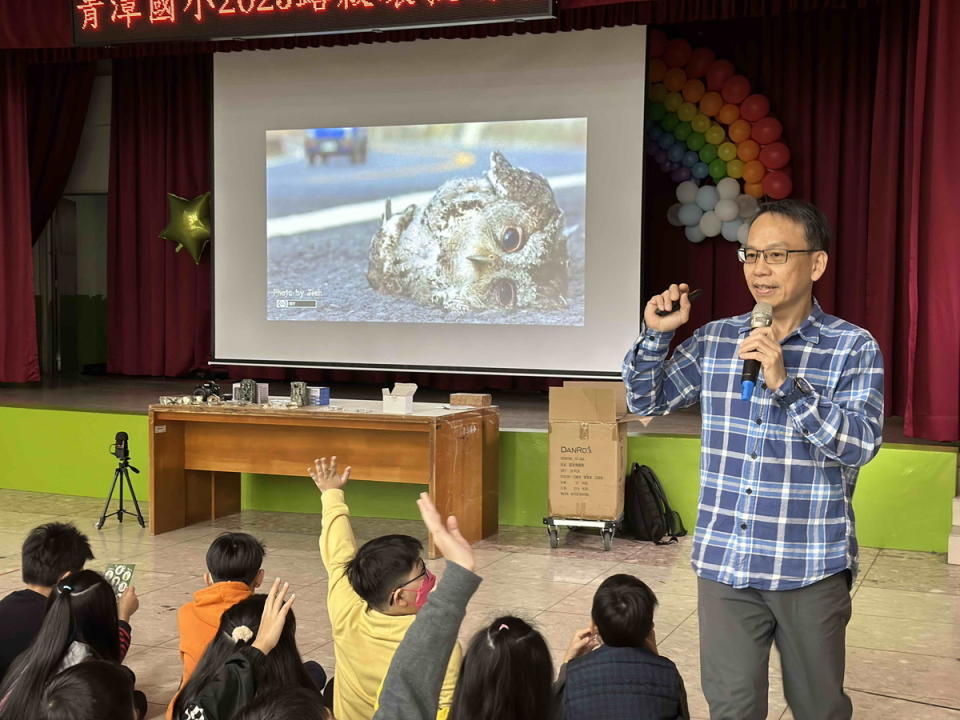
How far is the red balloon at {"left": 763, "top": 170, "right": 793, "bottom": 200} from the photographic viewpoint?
693cm

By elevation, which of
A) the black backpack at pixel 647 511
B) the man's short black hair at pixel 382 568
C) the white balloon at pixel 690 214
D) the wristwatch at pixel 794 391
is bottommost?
the black backpack at pixel 647 511

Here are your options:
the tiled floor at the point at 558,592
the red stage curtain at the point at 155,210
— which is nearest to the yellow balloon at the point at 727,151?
the tiled floor at the point at 558,592

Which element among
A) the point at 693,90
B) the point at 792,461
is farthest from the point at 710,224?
the point at 792,461

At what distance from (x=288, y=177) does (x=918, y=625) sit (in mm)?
4915

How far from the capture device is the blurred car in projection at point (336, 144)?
736 cm

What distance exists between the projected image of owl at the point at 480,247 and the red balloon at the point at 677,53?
117 cm

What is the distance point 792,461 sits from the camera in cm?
215

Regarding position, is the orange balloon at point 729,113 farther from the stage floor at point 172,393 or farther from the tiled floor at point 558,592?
the tiled floor at point 558,592

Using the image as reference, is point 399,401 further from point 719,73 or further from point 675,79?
point 719,73

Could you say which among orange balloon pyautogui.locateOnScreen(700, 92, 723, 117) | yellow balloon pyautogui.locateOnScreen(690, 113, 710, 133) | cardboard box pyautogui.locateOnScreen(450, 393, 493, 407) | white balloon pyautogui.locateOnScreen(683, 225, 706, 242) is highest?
orange balloon pyautogui.locateOnScreen(700, 92, 723, 117)

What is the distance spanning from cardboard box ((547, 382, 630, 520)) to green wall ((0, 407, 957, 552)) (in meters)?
0.43

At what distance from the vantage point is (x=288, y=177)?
24.7 ft

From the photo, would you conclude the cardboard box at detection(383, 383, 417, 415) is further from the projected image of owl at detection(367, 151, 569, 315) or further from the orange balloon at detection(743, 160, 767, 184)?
the orange balloon at detection(743, 160, 767, 184)

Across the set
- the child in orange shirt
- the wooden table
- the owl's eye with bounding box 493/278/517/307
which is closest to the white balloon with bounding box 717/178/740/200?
the owl's eye with bounding box 493/278/517/307
